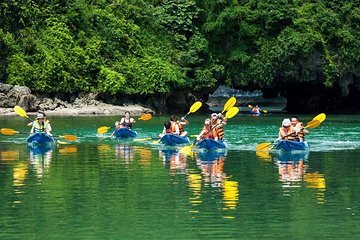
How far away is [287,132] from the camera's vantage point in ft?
87.8

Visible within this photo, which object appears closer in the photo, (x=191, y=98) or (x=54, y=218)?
(x=54, y=218)

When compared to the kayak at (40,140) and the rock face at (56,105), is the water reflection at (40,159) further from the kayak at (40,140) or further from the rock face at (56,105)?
the rock face at (56,105)

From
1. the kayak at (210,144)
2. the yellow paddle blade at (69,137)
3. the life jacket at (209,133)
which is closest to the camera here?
the kayak at (210,144)

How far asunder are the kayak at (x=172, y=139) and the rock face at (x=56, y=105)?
19070mm

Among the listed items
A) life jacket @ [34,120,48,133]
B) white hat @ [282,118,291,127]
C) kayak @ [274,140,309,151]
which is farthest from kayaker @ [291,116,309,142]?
life jacket @ [34,120,48,133]

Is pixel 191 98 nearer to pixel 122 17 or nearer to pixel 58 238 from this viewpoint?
pixel 122 17

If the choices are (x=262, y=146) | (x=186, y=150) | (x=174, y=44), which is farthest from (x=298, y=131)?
(x=174, y=44)

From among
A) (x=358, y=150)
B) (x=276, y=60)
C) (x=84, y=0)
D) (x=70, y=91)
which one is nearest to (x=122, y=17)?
(x=84, y=0)

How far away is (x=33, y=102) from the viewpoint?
4781cm

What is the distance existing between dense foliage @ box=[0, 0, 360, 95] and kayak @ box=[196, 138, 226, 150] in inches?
929

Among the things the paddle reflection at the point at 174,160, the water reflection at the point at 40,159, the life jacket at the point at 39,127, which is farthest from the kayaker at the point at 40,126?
the paddle reflection at the point at 174,160

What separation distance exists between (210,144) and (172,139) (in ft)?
8.46

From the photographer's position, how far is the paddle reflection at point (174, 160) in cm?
2161

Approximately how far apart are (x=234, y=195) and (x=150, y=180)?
10.0 feet
